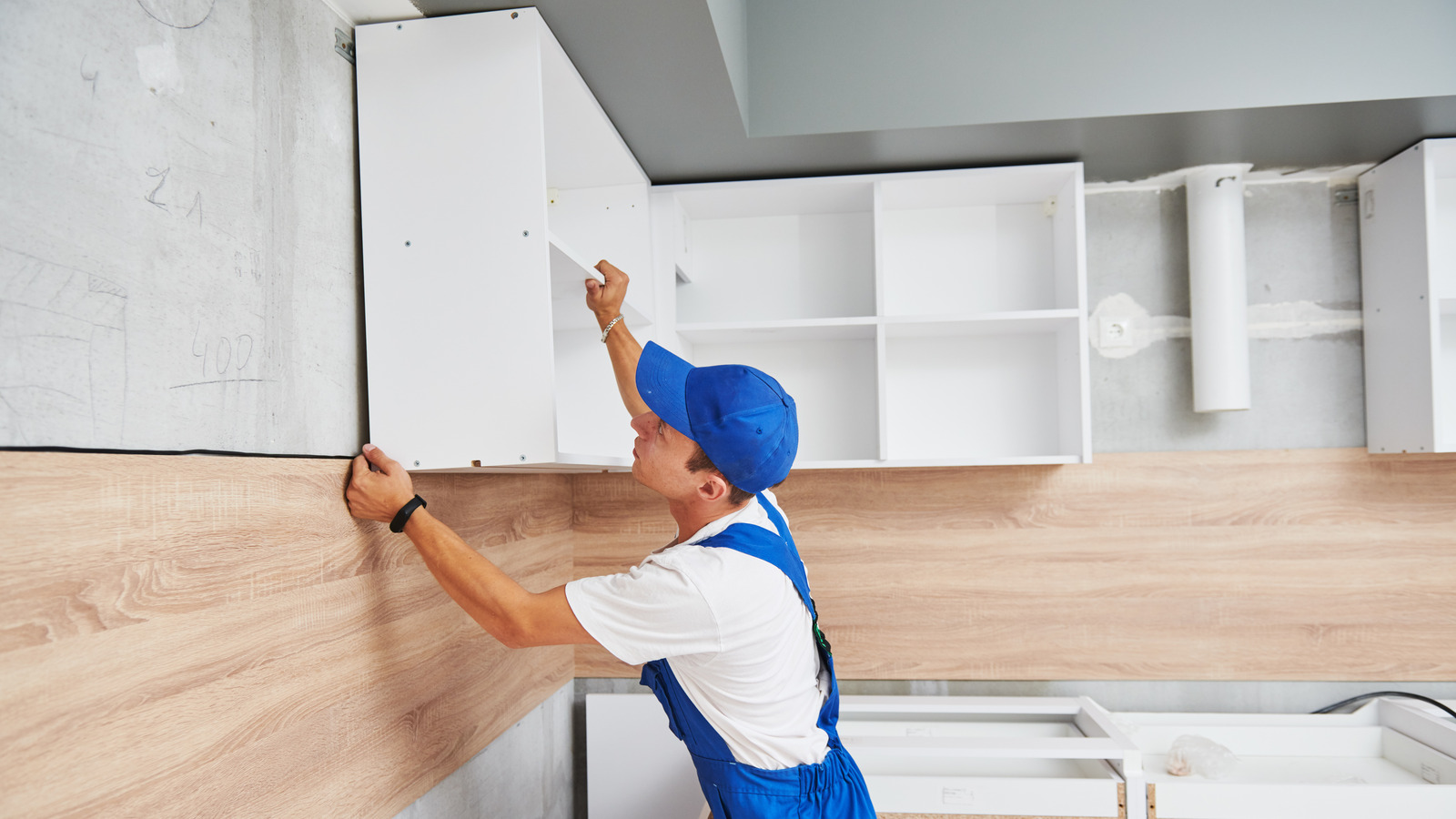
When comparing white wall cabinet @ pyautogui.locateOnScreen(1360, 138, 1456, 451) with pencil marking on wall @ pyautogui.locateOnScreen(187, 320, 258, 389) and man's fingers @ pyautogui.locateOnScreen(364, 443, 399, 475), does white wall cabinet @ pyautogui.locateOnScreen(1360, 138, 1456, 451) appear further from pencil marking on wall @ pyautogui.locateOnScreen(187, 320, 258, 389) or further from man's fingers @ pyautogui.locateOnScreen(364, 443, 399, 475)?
pencil marking on wall @ pyautogui.locateOnScreen(187, 320, 258, 389)

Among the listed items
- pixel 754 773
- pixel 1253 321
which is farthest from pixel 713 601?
pixel 1253 321

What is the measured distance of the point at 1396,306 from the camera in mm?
2107

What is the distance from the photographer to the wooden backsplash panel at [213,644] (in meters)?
0.75

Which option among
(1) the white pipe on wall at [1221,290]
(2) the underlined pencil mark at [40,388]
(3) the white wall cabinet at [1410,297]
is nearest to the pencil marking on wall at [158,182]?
(2) the underlined pencil mark at [40,388]

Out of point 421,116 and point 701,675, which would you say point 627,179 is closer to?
point 421,116

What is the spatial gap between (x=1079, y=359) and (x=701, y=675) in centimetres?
127

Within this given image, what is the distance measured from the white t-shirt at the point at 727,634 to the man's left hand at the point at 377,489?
278 millimetres

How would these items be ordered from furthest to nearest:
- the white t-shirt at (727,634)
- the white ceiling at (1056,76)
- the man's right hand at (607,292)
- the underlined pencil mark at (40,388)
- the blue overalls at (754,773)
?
the white ceiling at (1056,76) → the man's right hand at (607,292) → the blue overalls at (754,773) → the white t-shirt at (727,634) → the underlined pencil mark at (40,388)

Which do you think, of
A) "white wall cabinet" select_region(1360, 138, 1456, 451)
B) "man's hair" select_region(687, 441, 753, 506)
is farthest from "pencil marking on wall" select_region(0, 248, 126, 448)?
"white wall cabinet" select_region(1360, 138, 1456, 451)

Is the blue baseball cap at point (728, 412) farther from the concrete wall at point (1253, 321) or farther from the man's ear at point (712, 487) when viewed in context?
the concrete wall at point (1253, 321)

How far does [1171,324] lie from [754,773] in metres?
1.71

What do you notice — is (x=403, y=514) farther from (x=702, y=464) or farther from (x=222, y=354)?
(x=702, y=464)

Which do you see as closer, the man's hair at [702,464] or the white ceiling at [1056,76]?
the man's hair at [702,464]

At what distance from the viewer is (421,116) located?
1.28 meters
